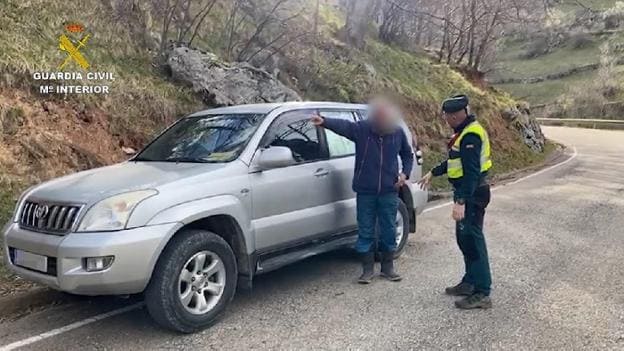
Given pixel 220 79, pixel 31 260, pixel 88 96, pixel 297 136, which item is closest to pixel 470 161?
pixel 297 136

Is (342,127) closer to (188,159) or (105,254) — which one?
(188,159)

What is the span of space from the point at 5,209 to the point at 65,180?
114 inches

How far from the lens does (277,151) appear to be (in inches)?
199

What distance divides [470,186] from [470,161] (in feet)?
0.69

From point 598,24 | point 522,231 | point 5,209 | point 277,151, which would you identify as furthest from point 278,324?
point 598,24

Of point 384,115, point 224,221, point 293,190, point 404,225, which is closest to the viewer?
point 224,221

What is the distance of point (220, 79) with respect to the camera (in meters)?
11.4

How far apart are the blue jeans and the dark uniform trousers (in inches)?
29.5

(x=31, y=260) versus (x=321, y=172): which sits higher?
(x=321, y=172)

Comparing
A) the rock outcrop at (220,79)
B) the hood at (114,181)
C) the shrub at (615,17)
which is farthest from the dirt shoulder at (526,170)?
the shrub at (615,17)

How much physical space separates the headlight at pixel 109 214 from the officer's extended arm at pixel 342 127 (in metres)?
2.13

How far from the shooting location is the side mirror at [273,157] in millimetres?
5012

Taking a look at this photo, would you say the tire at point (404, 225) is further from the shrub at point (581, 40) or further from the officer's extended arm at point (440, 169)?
the shrub at point (581, 40)

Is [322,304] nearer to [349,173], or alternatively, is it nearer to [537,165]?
[349,173]
